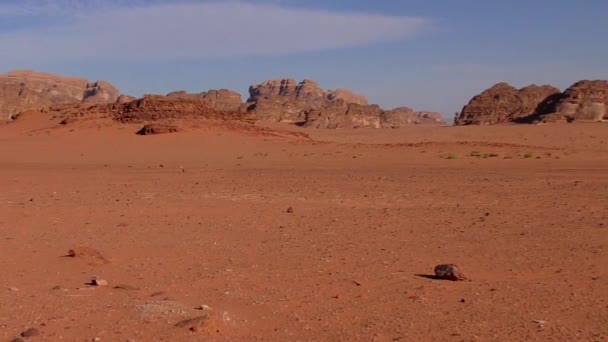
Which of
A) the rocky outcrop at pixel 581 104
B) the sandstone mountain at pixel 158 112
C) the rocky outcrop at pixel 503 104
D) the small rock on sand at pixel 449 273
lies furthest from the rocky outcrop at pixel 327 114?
the small rock on sand at pixel 449 273

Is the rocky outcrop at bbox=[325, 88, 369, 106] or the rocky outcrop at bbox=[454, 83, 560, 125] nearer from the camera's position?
the rocky outcrop at bbox=[454, 83, 560, 125]

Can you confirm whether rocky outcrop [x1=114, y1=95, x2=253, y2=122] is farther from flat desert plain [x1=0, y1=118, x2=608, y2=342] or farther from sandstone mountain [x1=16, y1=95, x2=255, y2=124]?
flat desert plain [x1=0, y1=118, x2=608, y2=342]

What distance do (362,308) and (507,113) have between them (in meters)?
58.7

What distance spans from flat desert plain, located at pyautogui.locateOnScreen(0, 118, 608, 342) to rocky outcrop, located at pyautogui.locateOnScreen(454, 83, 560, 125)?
4362 cm

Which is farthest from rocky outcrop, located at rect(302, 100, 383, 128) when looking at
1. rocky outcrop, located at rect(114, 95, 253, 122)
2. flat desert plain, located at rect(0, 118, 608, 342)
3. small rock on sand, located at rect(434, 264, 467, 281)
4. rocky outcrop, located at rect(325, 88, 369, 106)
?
rocky outcrop, located at rect(325, 88, 369, 106)

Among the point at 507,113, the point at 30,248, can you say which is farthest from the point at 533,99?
the point at 30,248

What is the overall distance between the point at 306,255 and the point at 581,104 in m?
48.7

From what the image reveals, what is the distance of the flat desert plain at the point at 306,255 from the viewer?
209 inches

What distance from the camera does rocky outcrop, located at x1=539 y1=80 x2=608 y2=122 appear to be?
168 ft

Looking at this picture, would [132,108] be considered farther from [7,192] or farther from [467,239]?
[467,239]

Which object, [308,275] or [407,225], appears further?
[407,225]

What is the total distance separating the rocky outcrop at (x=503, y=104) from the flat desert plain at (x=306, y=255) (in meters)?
43.6

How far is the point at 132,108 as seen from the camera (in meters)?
35.6

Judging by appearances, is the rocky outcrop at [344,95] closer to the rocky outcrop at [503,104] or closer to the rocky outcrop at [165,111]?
the rocky outcrop at [503,104]
